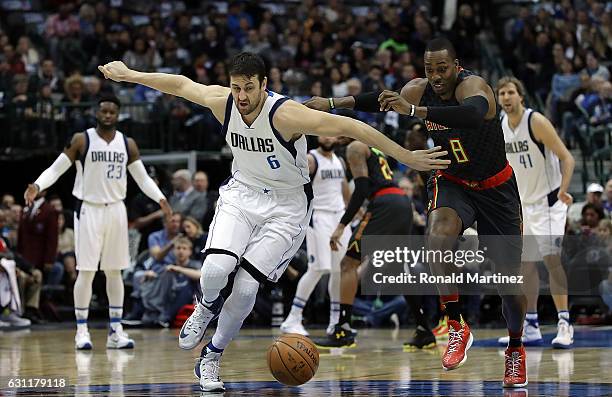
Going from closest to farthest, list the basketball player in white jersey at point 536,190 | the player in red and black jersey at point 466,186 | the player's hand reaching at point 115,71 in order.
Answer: the player in red and black jersey at point 466,186
the player's hand reaching at point 115,71
the basketball player in white jersey at point 536,190

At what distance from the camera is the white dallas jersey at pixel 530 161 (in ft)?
36.5

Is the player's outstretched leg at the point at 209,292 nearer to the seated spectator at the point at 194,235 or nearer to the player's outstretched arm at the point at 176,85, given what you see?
the player's outstretched arm at the point at 176,85

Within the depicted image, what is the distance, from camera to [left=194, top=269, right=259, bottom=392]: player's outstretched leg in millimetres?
7336

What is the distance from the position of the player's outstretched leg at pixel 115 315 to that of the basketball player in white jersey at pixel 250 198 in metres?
4.02

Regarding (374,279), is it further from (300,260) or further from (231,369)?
(231,369)

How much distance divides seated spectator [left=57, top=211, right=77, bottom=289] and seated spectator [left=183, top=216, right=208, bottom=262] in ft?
7.04

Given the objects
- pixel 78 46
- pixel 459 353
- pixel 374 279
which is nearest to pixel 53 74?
pixel 78 46

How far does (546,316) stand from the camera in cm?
1507

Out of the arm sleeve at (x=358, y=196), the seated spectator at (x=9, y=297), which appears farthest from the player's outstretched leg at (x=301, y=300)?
the seated spectator at (x=9, y=297)

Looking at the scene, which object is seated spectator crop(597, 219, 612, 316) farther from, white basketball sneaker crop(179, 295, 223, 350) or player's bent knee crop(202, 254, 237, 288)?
player's bent knee crop(202, 254, 237, 288)

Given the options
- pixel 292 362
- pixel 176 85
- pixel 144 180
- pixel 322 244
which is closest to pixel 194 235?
pixel 322 244

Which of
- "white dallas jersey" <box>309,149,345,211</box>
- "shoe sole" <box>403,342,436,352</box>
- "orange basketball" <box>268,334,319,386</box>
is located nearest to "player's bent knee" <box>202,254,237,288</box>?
"orange basketball" <box>268,334,319,386</box>

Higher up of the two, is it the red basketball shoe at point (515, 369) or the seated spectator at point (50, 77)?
the seated spectator at point (50, 77)

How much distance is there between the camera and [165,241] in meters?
15.8
